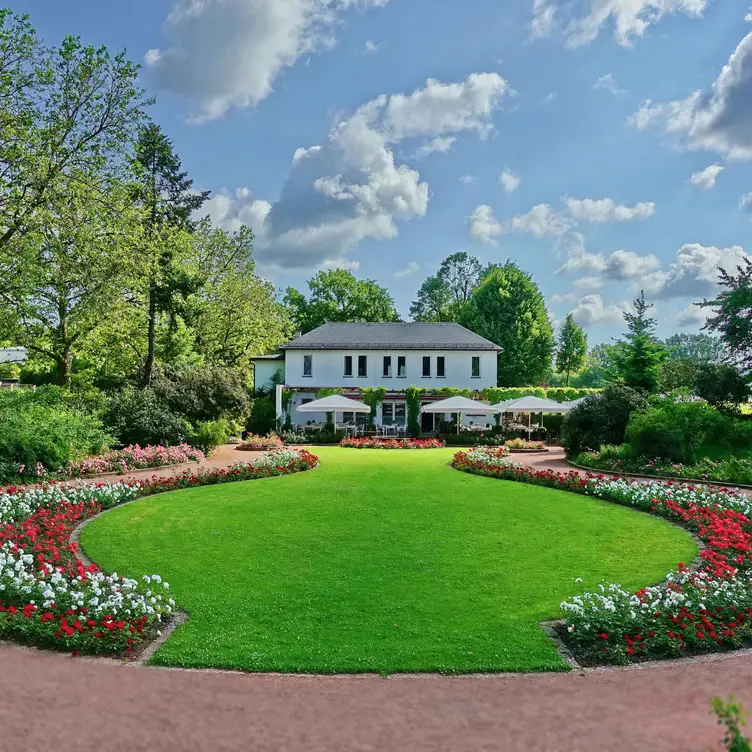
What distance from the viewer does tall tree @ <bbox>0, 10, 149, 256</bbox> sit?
18.1 metres

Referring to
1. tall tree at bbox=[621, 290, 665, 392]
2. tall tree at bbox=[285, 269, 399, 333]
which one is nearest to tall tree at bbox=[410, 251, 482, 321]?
tall tree at bbox=[285, 269, 399, 333]

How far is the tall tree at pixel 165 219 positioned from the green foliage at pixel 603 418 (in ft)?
61.7

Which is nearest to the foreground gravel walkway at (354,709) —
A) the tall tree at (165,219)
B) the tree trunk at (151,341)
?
the tall tree at (165,219)

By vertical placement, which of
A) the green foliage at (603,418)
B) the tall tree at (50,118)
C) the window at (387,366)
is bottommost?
the green foliage at (603,418)

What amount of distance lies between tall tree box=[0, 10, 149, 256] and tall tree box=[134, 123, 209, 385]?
19.8 ft

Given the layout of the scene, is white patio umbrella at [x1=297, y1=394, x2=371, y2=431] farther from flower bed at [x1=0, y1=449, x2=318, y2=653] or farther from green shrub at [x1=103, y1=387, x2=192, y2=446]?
flower bed at [x1=0, y1=449, x2=318, y2=653]

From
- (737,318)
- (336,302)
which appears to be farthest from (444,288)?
(737,318)

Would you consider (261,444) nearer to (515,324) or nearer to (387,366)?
(387,366)

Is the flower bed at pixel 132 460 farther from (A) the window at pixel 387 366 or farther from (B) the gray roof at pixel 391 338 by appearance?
(A) the window at pixel 387 366

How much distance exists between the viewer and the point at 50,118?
19.5m

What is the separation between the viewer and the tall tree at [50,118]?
18.1m

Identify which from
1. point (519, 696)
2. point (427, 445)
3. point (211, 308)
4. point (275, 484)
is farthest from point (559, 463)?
point (211, 308)

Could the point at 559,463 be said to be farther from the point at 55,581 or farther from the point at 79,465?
the point at 55,581

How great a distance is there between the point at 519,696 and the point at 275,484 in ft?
38.2
